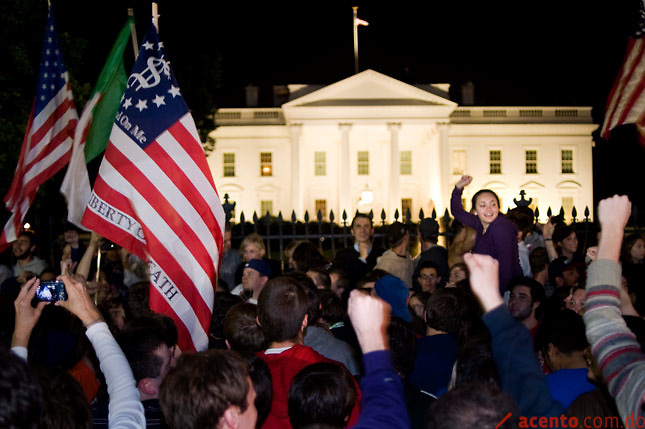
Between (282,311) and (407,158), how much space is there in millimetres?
44677

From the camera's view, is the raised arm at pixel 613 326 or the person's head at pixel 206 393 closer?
the raised arm at pixel 613 326

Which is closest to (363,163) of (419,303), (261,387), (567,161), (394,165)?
(394,165)

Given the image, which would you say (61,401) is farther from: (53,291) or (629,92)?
(629,92)

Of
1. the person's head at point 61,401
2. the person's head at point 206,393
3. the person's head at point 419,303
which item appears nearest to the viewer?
the person's head at point 61,401

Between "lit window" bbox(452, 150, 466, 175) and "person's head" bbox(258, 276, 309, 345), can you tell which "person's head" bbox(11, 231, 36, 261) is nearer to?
"person's head" bbox(258, 276, 309, 345)

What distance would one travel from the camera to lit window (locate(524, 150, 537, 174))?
154ft

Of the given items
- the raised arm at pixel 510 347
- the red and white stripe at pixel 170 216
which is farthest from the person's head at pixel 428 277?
the raised arm at pixel 510 347

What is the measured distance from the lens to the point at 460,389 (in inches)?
79.0

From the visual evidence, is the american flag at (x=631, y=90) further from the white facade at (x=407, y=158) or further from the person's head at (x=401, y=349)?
the white facade at (x=407, y=158)

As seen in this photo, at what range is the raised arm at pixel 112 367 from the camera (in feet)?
8.52

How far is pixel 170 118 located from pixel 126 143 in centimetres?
42

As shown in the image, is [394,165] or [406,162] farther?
[406,162]

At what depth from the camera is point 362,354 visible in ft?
7.40

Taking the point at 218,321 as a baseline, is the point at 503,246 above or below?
above
